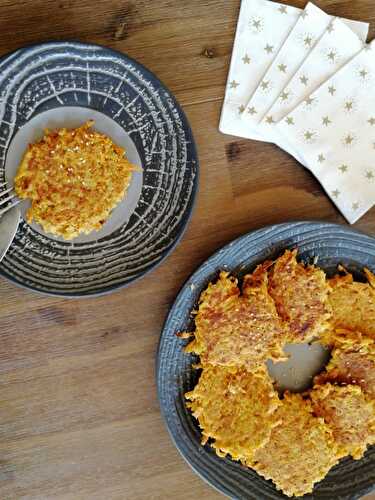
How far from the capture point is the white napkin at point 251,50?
1556 mm

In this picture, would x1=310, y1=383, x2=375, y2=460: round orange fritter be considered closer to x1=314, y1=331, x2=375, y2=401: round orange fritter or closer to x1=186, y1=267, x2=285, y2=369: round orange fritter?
x1=314, y1=331, x2=375, y2=401: round orange fritter

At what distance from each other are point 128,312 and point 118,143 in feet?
1.53

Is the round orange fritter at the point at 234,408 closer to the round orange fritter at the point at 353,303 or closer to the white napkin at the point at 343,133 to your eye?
the round orange fritter at the point at 353,303

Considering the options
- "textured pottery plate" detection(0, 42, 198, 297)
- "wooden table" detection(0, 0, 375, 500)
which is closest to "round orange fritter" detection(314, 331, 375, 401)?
"wooden table" detection(0, 0, 375, 500)

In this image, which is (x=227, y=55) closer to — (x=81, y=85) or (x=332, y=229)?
(x=81, y=85)

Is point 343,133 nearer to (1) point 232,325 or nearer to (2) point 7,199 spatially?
(1) point 232,325

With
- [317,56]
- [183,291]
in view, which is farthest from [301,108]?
[183,291]

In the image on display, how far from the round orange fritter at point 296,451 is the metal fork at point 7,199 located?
2.94 ft

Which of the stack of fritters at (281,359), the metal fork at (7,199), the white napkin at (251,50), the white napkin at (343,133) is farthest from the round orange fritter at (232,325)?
the metal fork at (7,199)

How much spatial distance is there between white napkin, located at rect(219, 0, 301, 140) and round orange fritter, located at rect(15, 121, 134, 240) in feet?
1.12

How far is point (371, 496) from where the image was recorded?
1.65 metres

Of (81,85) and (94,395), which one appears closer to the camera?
(81,85)

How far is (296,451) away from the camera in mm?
1561

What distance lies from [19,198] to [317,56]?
882 mm
